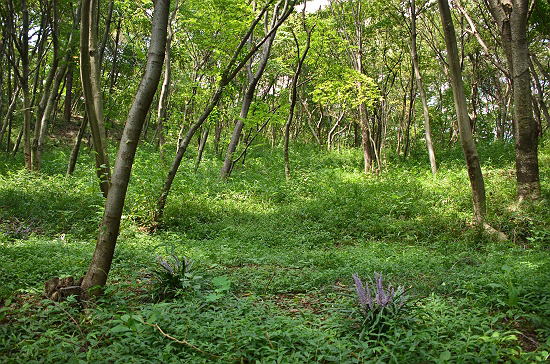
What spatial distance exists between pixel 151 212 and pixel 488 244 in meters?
6.67

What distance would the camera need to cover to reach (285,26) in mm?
13531

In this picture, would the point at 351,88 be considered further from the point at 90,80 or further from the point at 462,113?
the point at 90,80

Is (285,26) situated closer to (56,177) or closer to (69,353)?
(56,177)

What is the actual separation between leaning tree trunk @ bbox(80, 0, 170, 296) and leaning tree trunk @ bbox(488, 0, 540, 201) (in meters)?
7.19

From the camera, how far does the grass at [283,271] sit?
3012 millimetres

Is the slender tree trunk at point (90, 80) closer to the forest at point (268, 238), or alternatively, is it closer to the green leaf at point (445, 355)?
the forest at point (268, 238)

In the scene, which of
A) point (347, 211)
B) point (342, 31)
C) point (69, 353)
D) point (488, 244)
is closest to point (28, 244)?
point (69, 353)

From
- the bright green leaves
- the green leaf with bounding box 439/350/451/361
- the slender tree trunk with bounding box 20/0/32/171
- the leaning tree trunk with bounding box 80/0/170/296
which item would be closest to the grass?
the green leaf with bounding box 439/350/451/361

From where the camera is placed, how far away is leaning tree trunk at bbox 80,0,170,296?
3.73 meters

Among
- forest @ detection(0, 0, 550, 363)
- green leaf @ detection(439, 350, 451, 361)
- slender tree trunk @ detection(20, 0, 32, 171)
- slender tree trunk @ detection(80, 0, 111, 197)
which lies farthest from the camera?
slender tree trunk @ detection(20, 0, 32, 171)

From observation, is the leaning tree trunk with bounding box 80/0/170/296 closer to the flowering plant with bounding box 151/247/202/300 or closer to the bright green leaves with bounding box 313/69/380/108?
the flowering plant with bounding box 151/247/202/300

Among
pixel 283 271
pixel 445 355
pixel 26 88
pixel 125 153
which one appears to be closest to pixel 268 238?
pixel 283 271

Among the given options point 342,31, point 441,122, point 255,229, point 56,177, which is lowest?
point 255,229

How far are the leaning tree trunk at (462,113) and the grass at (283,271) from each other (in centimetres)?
67
